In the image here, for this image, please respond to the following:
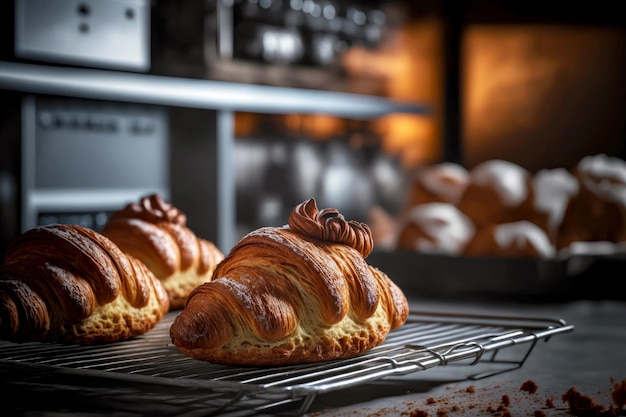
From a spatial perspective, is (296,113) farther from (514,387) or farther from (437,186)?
(514,387)

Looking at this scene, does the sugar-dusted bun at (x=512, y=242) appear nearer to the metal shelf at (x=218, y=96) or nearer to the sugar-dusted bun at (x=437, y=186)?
the sugar-dusted bun at (x=437, y=186)

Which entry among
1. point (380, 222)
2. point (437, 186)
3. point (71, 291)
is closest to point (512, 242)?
point (437, 186)

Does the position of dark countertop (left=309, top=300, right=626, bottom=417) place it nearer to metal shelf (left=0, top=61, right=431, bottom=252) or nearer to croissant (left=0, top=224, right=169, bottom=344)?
croissant (left=0, top=224, right=169, bottom=344)

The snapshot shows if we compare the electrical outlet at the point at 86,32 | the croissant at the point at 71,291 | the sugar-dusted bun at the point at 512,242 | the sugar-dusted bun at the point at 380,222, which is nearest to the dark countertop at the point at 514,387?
the croissant at the point at 71,291

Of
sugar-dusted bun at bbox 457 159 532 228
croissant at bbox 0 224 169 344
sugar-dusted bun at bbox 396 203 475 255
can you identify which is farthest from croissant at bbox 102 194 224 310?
sugar-dusted bun at bbox 457 159 532 228

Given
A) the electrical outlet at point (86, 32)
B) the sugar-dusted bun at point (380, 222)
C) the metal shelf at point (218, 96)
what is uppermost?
the electrical outlet at point (86, 32)

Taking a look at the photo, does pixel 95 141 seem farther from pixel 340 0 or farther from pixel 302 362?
pixel 302 362

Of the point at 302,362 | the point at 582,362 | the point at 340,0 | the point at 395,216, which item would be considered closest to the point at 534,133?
the point at 395,216
